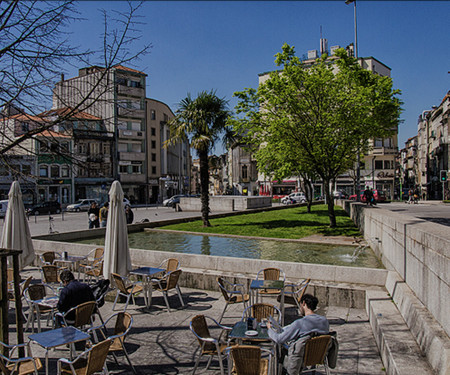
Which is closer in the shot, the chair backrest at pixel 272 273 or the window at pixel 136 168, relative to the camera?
the chair backrest at pixel 272 273

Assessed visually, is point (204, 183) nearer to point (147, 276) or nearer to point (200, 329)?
point (147, 276)

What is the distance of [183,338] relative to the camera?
6609mm

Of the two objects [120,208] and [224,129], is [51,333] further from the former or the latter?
[224,129]

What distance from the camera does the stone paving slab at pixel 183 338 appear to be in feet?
18.0

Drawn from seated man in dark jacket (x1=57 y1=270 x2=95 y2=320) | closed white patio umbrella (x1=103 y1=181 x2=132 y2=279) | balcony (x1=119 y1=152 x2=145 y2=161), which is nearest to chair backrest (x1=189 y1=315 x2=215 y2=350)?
seated man in dark jacket (x1=57 y1=270 x2=95 y2=320)

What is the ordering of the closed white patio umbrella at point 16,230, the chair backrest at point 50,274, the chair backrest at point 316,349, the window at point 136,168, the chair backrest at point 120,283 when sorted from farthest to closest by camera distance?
the window at point 136,168, the closed white patio umbrella at point 16,230, the chair backrest at point 50,274, the chair backrest at point 120,283, the chair backrest at point 316,349

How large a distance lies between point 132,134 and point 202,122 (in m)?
46.0

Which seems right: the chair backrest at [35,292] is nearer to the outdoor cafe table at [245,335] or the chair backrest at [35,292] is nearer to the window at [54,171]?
the outdoor cafe table at [245,335]

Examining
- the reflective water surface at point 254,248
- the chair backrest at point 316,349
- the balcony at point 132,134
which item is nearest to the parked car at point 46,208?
Result: the balcony at point 132,134

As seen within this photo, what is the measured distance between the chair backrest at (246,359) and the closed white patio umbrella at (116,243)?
491 cm

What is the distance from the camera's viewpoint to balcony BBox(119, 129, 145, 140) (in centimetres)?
6325

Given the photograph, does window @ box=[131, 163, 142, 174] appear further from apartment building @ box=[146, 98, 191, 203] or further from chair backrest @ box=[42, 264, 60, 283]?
chair backrest @ box=[42, 264, 60, 283]

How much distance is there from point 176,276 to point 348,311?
3564 millimetres

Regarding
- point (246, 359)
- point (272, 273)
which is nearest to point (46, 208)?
point (272, 273)
